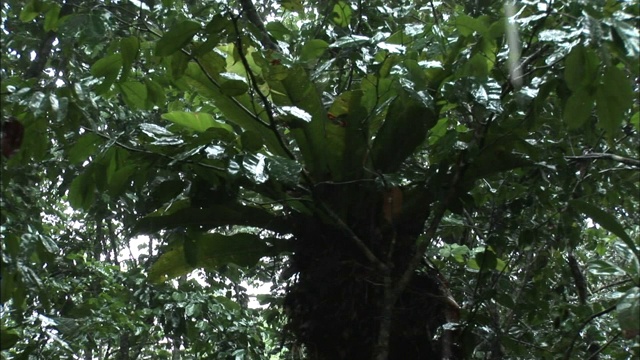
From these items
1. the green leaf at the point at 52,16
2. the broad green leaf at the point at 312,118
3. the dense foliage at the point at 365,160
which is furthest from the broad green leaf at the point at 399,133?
the green leaf at the point at 52,16

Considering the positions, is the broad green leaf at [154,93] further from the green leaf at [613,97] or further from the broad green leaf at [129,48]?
the green leaf at [613,97]

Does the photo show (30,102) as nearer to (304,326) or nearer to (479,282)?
(304,326)

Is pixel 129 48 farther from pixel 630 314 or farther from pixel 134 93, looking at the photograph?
pixel 630 314

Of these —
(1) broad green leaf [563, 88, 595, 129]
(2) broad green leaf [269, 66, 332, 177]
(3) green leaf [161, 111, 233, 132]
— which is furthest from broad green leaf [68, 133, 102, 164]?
(1) broad green leaf [563, 88, 595, 129]

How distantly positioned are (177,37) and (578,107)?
878mm

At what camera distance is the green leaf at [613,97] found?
123 cm

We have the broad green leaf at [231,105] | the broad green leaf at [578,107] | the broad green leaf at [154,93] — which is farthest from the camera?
the broad green leaf at [231,105]

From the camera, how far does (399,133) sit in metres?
1.91

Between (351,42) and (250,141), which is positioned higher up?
(351,42)

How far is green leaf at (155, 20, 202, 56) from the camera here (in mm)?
1416

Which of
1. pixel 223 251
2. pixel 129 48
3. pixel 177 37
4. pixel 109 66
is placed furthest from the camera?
pixel 223 251

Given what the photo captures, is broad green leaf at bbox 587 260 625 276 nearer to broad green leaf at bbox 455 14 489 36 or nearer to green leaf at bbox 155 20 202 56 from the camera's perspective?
broad green leaf at bbox 455 14 489 36

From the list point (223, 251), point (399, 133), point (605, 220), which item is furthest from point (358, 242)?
point (605, 220)

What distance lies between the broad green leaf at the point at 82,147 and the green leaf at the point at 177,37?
37 centimetres
